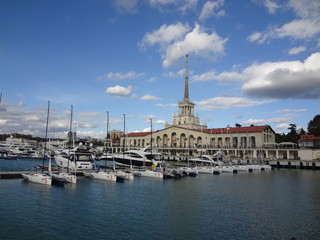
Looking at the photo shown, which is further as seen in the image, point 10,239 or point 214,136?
point 214,136

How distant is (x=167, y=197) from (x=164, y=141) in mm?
105338

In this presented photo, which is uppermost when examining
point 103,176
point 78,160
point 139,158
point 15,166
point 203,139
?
point 203,139

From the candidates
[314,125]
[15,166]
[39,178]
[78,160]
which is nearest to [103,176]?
[39,178]

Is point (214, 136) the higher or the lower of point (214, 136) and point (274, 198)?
the higher

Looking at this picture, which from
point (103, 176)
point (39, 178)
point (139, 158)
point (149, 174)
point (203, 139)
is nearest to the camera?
point (39, 178)

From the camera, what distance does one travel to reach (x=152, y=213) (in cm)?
2461

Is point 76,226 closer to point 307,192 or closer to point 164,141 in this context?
point 307,192

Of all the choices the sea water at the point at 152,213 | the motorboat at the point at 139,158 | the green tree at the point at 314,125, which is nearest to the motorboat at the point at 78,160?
the motorboat at the point at 139,158

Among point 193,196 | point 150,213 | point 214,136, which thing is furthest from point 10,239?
point 214,136

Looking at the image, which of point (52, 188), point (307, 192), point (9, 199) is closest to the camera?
point (9, 199)

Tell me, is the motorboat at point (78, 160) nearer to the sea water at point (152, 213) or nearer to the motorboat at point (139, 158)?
the motorboat at point (139, 158)

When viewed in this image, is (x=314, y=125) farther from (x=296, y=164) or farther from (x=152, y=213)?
(x=152, y=213)

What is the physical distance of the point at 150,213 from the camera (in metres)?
24.6

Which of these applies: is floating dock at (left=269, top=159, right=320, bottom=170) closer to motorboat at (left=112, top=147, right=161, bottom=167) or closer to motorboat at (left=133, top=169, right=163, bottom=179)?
motorboat at (left=112, top=147, right=161, bottom=167)
